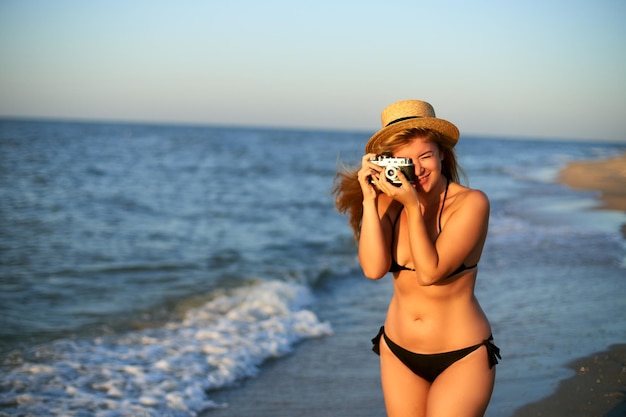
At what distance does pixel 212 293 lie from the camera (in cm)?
869

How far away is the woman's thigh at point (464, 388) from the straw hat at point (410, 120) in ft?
3.21

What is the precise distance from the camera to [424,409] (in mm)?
2912

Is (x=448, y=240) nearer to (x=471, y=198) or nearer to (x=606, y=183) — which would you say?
(x=471, y=198)

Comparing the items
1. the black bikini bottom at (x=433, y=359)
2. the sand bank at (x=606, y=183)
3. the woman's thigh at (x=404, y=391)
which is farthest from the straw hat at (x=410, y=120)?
the sand bank at (x=606, y=183)

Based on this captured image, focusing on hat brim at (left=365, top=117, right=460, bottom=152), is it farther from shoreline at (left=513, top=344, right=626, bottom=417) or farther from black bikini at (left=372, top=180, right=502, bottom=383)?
shoreline at (left=513, top=344, right=626, bottom=417)

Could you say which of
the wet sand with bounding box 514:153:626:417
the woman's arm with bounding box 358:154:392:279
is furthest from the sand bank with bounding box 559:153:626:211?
the woman's arm with bounding box 358:154:392:279

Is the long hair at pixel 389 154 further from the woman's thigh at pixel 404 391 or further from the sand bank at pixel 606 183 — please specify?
the sand bank at pixel 606 183

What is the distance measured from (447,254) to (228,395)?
305cm

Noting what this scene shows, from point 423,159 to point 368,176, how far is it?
26 cm

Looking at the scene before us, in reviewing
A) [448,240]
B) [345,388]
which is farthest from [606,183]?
[448,240]

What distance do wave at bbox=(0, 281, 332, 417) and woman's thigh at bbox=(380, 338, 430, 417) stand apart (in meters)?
2.27

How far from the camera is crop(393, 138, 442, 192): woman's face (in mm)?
2826

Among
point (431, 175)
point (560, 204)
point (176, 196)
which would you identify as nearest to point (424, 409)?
point (431, 175)

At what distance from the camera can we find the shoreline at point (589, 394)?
413 cm
